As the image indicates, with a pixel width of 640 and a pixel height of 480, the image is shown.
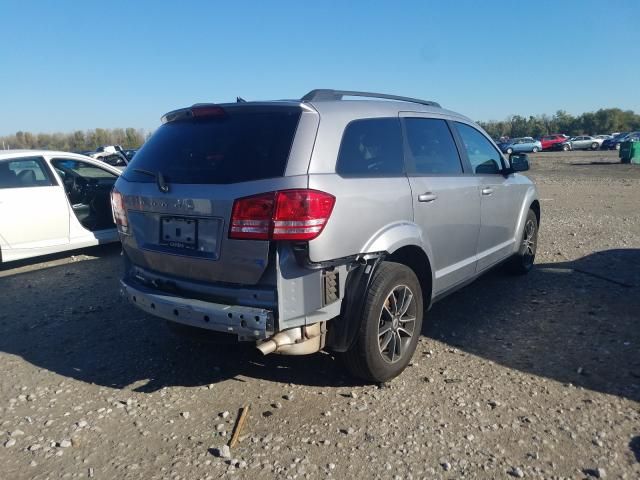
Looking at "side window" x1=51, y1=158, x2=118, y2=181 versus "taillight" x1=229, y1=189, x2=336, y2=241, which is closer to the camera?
"taillight" x1=229, y1=189, x2=336, y2=241

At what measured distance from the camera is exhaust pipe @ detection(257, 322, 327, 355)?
2.91 metres

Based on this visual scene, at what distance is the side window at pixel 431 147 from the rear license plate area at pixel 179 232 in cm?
169

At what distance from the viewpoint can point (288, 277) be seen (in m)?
2.86

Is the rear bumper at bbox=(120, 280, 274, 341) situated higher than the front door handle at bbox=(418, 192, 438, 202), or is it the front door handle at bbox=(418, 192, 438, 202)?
the front door handle at bbox=(418, 192, 438, 202)

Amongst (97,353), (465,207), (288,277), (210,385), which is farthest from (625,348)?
(97,353)

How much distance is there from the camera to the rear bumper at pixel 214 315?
9.23ft

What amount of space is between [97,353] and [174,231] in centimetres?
159

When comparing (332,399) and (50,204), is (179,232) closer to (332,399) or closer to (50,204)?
(332,399)

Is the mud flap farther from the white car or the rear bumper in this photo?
the white car

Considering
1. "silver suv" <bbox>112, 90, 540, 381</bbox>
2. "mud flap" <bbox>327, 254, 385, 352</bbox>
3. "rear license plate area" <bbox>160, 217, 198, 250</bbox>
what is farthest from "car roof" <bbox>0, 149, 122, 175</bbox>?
"mud flap" <bbox>327, 254, 385, 352</bbox>

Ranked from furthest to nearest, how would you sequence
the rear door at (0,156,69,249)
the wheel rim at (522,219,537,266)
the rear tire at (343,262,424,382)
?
the rear door at (0,156,69,249)
the wheel rim at (522,219,537,266)
the rear tire at (343,262,424,382)

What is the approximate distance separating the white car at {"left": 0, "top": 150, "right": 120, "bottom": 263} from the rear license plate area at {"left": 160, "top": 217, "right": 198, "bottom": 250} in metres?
4.27

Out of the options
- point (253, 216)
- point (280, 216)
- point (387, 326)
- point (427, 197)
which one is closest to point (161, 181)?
point (253, 216)

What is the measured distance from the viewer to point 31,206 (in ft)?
21.7
